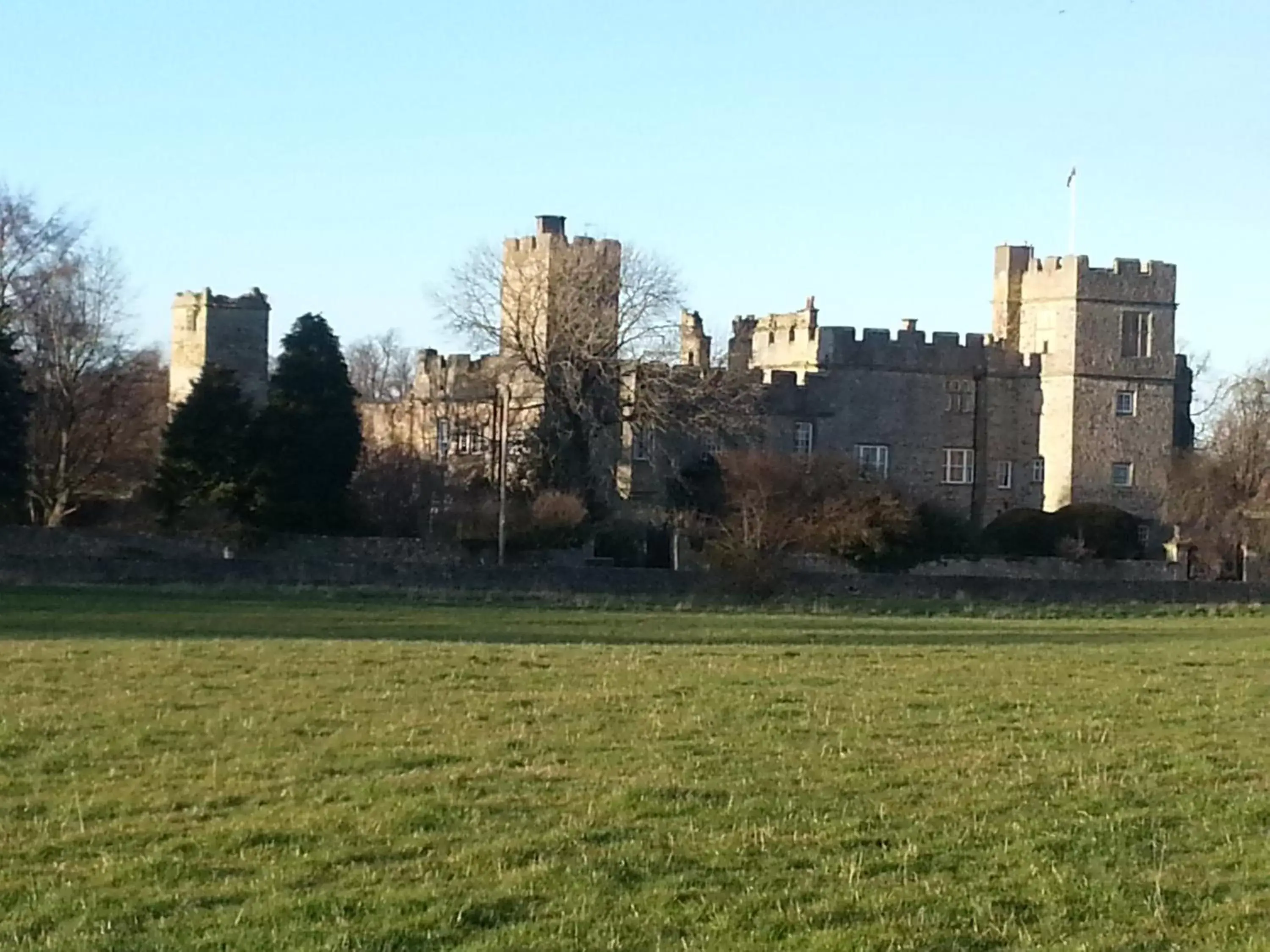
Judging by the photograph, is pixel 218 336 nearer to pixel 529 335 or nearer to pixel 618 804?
pixel 529 335

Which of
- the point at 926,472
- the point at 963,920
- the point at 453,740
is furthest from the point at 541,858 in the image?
the point at 926,472

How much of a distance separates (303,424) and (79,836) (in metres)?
39.2

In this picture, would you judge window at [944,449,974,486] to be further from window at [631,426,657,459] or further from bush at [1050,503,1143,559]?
window at [631,426,657,459]

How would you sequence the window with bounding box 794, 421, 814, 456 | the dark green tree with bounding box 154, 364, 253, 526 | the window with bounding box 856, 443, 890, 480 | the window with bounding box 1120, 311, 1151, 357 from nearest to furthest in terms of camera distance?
the dark green tree with bounding box 154, 364, 253, 526
the window with bounding box 794, 421, 814, 456
the window with bounding box 856, 443, 890, 480
the window with bounding box 1120, 311, 1151, 357

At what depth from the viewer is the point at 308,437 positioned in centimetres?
4953

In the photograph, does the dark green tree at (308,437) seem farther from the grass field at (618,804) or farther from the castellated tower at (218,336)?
the grass field at (618,804)

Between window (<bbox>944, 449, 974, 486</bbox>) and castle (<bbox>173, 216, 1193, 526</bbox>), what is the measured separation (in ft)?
0.13

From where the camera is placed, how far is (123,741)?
1416cm

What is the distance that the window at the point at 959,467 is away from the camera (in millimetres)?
62875

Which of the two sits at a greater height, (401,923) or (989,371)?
(989,371)

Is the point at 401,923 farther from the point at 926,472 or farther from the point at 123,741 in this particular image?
the point at 926,472

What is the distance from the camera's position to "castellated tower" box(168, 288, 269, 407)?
6638 cm

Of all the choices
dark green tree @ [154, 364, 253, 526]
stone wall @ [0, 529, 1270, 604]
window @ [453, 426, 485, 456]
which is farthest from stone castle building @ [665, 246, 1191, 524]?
dark green tree @ [154, 364, 253, 526]

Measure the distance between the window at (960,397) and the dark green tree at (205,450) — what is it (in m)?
23.0
